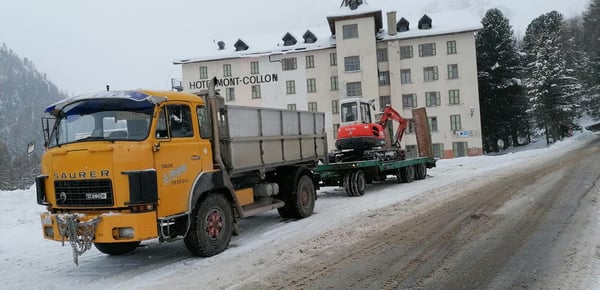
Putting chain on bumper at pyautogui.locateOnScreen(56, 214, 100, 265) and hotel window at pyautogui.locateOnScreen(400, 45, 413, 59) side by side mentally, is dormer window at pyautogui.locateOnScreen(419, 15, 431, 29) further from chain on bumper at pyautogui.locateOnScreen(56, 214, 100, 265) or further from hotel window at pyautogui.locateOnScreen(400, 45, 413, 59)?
chain on bumper at pyautogui.locateOnScreen(56, 214, 100, 265)

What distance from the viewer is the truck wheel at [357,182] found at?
15.2 meters

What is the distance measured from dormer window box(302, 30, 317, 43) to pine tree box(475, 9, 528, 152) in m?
18.7

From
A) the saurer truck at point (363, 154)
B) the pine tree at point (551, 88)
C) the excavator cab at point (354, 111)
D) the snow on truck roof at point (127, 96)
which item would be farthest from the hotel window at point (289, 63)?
the snow on truck roof at point (127, 96)

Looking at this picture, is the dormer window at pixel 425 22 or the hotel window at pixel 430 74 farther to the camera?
the dormer window at pixel 425 22

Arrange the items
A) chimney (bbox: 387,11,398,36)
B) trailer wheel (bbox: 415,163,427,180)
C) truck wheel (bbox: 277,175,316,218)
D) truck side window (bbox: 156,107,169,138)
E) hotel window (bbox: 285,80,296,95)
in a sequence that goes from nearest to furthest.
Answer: truck side window (bbox: 156,107,169,138), truck wheel (bbox: 277,175,316,218), trailer wheel (bbox: 415,163,427,180), chimney (bbox: 387,11,398,36), hotel window (bbox: 285,80,296,95)

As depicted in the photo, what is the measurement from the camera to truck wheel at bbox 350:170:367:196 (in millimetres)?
15219

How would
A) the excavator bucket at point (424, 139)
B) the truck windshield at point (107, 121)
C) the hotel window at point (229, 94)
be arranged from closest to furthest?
1. the truck windshield at point (107, 121)
2. the excavator bucket at point (424, 139)
3. the hotel window at point (229, 94)

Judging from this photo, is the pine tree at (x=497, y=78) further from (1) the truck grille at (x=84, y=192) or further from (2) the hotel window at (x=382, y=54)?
(1) the truck grille at (x=84, y=192)

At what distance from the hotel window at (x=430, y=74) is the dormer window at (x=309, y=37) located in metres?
11.9

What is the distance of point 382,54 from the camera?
161 ft

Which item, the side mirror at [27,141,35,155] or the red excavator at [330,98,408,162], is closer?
the side mirror at [27,141,35,155]

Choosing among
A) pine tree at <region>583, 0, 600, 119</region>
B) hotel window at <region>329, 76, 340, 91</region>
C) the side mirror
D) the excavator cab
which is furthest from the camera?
pine tree at <region>583, 0, 600, 119</region>

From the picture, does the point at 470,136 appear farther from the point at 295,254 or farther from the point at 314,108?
the point at 295,254

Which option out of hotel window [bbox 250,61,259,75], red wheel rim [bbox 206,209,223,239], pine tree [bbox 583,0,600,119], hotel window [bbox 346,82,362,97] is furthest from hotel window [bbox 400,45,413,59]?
red wheel rim [bbox 206,209,223,239]
